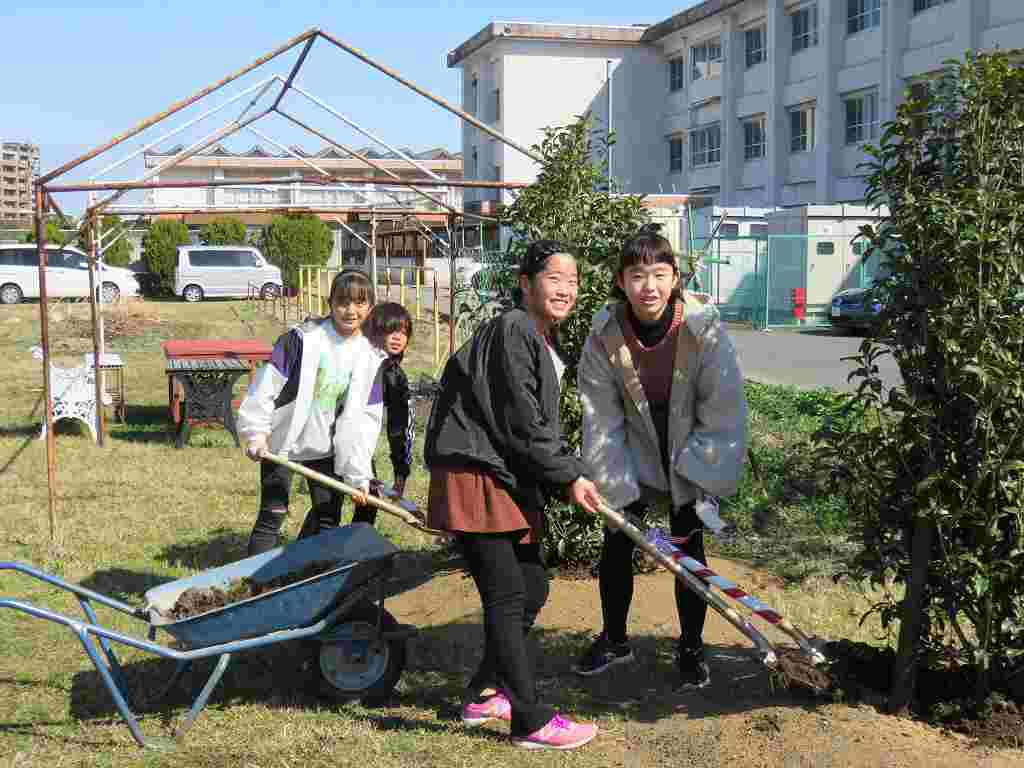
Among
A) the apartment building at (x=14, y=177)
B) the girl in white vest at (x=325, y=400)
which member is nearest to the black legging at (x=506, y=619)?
the girl in white vest at (x=325, y=400)

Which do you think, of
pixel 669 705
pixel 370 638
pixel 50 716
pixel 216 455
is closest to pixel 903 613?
pixel 669 705

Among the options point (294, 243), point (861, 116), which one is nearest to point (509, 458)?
point (861, 116)

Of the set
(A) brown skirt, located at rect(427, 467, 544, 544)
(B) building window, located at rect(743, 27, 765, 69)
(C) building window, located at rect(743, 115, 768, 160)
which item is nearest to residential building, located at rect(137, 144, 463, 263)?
(A) brown skirt, located at rect(427, 467, 544, 544)

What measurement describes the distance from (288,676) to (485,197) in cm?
4277

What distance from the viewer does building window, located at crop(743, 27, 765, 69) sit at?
3988 cm

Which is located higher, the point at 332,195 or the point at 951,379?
the point at 332,195

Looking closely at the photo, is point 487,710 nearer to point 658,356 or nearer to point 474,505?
point 474,505

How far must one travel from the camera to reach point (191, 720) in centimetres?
391

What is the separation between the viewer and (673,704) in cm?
419

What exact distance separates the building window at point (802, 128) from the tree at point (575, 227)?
108ft

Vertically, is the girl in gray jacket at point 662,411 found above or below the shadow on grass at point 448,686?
above

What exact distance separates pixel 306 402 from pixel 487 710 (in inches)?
65.8

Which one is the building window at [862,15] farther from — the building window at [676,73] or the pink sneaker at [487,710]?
the pink sneaker at [487,710]

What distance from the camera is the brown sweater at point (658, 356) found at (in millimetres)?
4137
